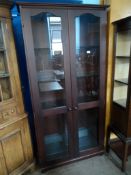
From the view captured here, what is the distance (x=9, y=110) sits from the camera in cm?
152

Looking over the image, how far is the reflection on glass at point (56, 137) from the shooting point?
6.17ft

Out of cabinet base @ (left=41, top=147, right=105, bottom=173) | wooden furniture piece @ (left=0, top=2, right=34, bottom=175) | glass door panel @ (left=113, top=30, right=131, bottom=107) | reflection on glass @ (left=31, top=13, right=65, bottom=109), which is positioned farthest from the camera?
cabinet base @ (left=41, top=147, right=105, bottom=173)

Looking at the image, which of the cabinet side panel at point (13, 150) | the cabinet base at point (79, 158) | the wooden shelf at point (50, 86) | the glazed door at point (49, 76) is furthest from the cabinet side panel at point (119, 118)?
the cabinet side panel at point (13, 150)

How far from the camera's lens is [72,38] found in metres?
1.51

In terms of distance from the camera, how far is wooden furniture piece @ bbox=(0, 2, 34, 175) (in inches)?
55.1

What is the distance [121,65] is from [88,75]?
1.49ft

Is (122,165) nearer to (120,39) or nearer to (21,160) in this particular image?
(21,160)

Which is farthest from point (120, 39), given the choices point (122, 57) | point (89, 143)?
point (89, 143)

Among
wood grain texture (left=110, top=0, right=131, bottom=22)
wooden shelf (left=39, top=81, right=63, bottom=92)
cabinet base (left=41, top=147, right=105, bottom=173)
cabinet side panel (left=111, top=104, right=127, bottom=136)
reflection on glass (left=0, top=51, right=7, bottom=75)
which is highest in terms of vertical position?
wood grain texture (left=110, top=0, right=131, bottom=22)

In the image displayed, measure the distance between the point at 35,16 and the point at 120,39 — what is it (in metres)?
1.07

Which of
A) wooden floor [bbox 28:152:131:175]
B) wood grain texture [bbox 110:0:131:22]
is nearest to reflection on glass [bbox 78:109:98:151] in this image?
wooden floor [bbox 28:152:131:175]

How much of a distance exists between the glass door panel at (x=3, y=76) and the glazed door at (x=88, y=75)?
2.30ft

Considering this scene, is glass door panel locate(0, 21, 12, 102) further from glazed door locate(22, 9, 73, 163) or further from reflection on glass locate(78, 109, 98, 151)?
reflection on glass locate(78, 109, 98, 151)

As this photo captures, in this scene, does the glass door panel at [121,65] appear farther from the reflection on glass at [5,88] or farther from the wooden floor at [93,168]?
the reflection on glass at [5,88]
